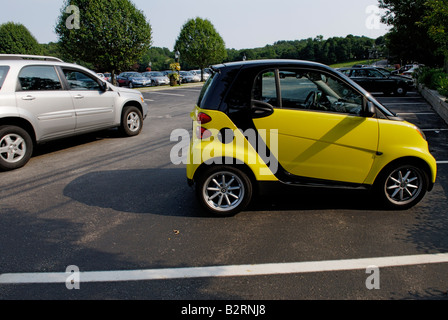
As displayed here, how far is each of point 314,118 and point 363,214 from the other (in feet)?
4.42

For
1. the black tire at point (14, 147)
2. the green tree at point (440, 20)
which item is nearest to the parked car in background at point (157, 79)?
the green tree at point (440, 20)

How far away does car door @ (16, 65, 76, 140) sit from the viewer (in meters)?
6.49

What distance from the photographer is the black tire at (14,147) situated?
6137mm

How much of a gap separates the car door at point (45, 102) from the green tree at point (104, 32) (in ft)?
79.0

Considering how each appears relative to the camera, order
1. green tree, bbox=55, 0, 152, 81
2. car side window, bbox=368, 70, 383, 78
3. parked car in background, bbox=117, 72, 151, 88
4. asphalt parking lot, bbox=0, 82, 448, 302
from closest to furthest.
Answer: asphalt parking lot, bbox=0, 82, 448, 302
car side window, bbox=368, 70, 383, 78
green tree, bbox=55, 0, 152, 81
parked car in background, bbox=117, 72, 151, 88

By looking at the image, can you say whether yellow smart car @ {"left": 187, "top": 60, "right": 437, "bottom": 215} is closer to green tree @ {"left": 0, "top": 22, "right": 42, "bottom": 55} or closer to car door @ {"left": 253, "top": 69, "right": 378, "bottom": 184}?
car door @ {"left": 253, "top": 69, "right": 378, "bottom": 184}

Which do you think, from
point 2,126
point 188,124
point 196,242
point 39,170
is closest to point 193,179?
point 196,242

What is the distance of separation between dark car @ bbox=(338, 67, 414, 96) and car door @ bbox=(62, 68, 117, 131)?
13919 millimetres

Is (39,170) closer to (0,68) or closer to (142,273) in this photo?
(0,68)

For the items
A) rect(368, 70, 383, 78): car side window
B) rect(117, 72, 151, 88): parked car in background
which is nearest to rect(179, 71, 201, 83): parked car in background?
rect(117, 72, 151, 88): parked car in background

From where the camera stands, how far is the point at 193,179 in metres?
4.18

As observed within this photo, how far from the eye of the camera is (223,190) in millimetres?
4195

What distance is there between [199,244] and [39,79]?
5261mm
